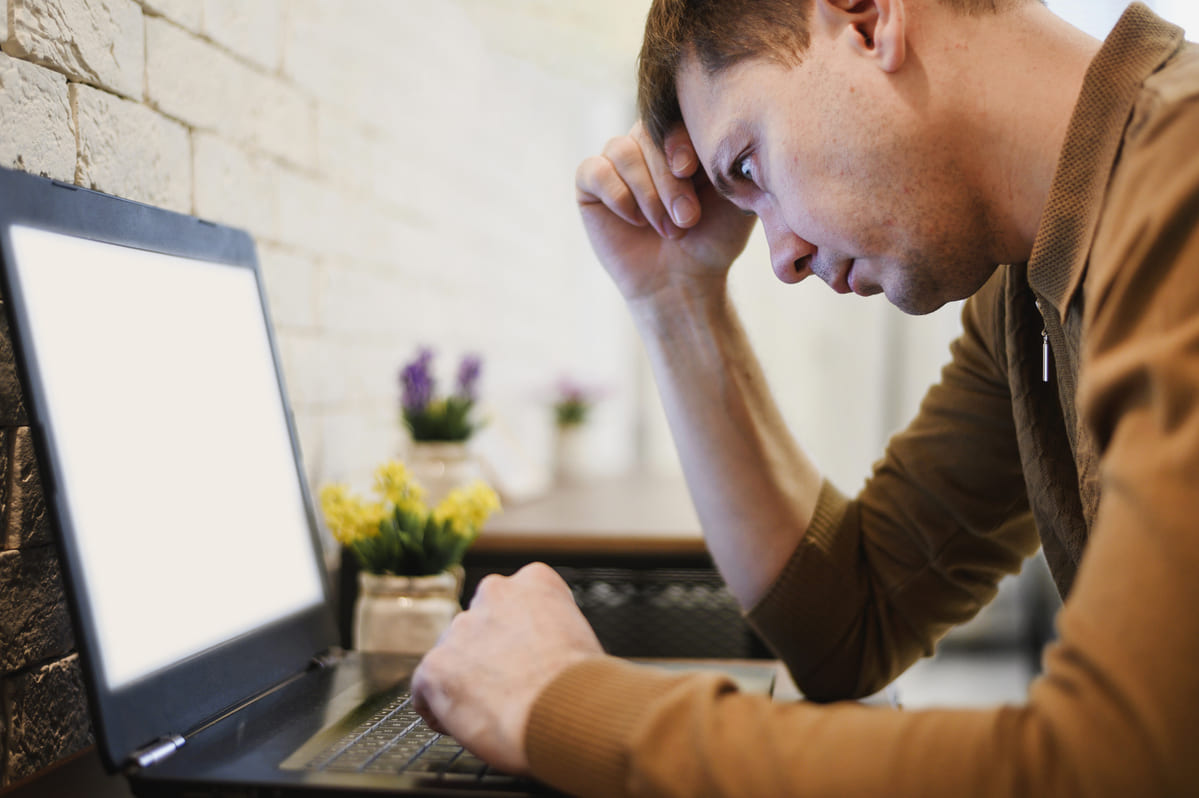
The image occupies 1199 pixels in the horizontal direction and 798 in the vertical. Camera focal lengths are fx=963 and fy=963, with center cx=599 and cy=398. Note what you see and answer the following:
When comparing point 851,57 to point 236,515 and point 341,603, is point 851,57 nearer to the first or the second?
point 236,515

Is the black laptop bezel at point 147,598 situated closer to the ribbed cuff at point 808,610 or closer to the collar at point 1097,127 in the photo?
the ribbed cuff at point 808,610

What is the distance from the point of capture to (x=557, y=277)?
357 cm

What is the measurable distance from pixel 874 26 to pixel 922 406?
0.48 metres

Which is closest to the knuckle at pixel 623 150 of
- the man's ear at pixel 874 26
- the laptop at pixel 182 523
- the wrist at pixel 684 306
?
the wrist at pixel 684 306

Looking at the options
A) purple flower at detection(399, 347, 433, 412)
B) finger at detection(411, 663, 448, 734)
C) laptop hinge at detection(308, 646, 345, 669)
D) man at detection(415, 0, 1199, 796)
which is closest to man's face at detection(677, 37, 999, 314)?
man at detection(415, 0, 1199, 796)

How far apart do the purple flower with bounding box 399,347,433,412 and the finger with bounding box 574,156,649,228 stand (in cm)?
59

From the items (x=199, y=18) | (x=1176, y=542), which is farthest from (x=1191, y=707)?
(x=199, y=18)

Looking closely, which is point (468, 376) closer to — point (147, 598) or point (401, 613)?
point (401, 613)

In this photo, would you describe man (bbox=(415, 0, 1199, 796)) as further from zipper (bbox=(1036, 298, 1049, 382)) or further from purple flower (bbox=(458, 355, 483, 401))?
purple flower (bbox=(458, 355, 483, 401))

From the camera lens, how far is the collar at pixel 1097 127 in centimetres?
64

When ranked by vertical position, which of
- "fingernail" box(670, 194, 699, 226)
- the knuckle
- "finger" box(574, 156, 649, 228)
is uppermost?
the knuckle

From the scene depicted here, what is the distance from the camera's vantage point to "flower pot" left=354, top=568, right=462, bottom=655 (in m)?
1.06

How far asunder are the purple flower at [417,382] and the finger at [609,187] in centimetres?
59

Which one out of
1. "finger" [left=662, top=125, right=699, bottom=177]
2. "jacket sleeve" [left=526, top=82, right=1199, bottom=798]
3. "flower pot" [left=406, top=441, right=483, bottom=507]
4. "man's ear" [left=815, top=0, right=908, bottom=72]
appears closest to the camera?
"jacket sleeve" [left=526, top=82, right=1199, bottom=798]
